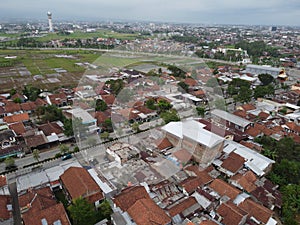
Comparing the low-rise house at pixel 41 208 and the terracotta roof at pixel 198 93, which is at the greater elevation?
the terracotta roof at pixel 198 93

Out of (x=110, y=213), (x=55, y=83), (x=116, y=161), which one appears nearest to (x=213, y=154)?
(x=116, y=161)

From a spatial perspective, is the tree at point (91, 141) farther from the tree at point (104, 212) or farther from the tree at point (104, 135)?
the tree at point (104, 212)

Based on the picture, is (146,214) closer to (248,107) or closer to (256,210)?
(256,210)

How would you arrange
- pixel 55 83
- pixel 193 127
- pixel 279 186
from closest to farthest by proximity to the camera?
pixel 279 186 < pixel 193 127 < pixel 55 83

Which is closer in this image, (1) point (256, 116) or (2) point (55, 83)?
(1) point (256, 116)

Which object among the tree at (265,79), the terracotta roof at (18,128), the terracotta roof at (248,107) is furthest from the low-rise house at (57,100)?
the tree at (265,79)

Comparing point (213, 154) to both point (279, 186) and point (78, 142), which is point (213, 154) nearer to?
point (279, 186)

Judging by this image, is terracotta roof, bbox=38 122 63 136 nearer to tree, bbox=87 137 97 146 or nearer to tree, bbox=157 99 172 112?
tree, bbox=87 137 97 146
